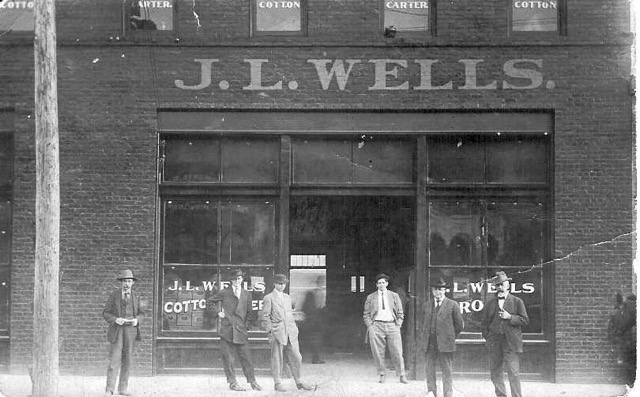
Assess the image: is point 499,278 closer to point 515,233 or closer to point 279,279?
point 515,233

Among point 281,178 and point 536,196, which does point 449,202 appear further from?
point 281,178

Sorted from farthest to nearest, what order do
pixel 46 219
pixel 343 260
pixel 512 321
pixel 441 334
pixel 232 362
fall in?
pixel 343 260
pixel 232 362
pixel 441 334
pixel 512 321
pixel 46 219

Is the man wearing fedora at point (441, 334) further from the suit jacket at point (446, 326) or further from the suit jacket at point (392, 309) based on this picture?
the suit jacket at point (392, 309)

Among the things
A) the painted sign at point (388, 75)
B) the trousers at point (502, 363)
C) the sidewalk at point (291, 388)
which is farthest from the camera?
the painted sign at point (388, 75)

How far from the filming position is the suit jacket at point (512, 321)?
33.7 feet

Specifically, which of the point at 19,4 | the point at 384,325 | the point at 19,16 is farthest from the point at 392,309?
the point at 19,4

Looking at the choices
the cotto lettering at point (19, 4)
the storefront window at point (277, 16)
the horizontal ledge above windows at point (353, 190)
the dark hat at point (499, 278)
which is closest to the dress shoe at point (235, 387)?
the horizontal ledge above windows at point (353, 190)

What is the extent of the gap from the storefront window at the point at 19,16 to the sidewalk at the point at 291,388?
17.9 feet

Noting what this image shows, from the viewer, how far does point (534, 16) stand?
12.0 meters

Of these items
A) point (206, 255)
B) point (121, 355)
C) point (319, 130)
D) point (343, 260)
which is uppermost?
point (319, 130)

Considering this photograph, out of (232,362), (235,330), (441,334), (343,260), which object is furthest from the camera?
(343,260)

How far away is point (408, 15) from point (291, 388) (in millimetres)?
6051

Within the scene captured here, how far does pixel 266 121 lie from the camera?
12.1m

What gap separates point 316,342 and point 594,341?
462cm
